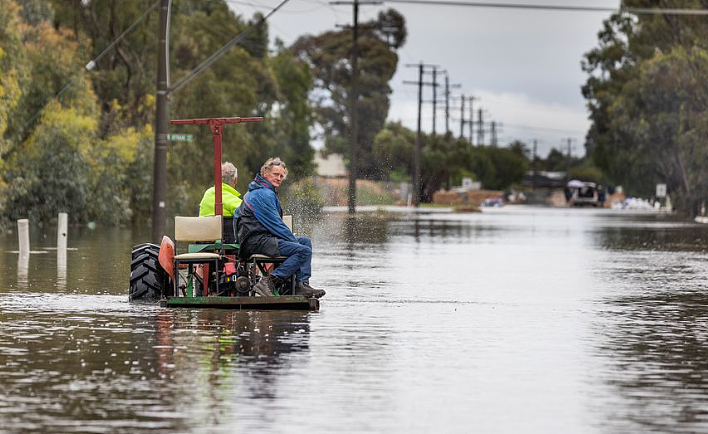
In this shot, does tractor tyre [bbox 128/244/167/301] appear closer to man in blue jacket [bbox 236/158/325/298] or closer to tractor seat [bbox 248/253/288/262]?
man in blue jacket [bbox 236/158/325/298]

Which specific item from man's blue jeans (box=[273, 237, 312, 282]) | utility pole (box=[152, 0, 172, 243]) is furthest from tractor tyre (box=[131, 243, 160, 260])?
utility pole (box=[152, 0, 172, 243])

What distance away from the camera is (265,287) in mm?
19438

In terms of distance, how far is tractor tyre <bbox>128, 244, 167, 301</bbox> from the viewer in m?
20.6

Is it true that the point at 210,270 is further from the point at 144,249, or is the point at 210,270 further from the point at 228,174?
the point at 228,174

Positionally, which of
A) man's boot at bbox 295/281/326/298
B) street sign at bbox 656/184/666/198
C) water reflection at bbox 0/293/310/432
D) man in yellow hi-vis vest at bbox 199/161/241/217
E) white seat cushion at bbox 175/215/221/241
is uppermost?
street sign at bbox 656/184/666/198

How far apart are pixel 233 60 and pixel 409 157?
186ft

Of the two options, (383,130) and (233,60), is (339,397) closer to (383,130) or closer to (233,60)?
(233,60)

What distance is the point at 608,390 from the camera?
1255 cm

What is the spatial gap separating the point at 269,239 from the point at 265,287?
60 cm

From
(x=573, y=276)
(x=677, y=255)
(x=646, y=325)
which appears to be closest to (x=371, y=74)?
(x=677, y=255)

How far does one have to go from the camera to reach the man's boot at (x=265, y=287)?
19.4 m

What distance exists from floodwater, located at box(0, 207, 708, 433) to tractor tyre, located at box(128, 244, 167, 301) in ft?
1.07

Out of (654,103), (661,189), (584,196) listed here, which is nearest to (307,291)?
(654,103)

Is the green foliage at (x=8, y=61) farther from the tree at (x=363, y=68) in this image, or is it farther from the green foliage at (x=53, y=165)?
the tree at (x=363, y=68)
